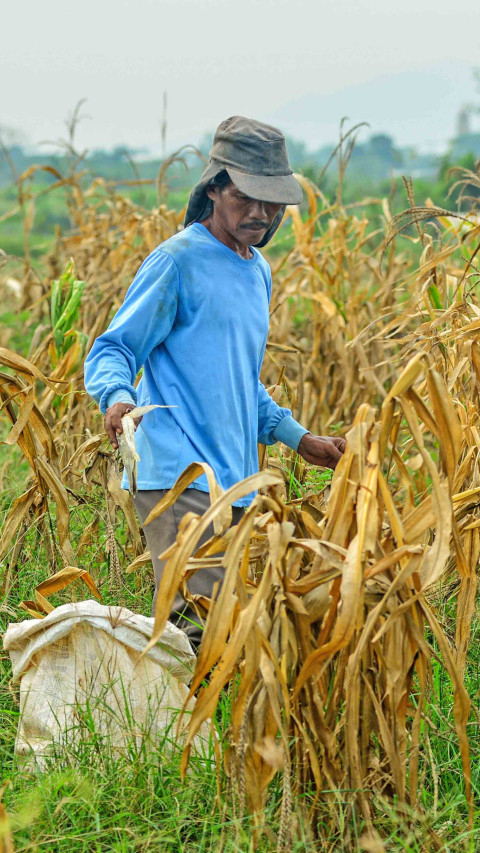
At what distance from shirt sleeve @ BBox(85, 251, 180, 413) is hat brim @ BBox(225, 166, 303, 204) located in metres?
0.25

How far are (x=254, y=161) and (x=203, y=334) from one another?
42cm

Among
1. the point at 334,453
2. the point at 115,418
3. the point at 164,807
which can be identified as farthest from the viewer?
the point at 334,453

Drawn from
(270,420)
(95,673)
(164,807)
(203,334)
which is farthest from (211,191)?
(164,807)

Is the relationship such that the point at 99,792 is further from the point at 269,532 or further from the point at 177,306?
the point at 177,306

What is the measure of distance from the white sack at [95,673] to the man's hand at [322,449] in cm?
62

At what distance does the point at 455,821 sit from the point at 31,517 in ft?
4.57

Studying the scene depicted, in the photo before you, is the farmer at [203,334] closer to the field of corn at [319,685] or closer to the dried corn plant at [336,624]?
the field of corn at [319,685]

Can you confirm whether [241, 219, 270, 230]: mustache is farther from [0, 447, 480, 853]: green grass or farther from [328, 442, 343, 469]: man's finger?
[0, 447, 480, 853]: green grass

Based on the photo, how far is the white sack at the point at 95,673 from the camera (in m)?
1.99

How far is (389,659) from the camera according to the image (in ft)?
5.31

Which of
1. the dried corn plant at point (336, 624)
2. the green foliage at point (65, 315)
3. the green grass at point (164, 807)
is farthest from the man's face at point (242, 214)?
the green foliage at point (65, 315)

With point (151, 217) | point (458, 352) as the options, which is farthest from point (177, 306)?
point (151, 217)

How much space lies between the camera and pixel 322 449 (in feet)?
7.89

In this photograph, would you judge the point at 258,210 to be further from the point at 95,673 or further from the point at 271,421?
the point at 95,673
